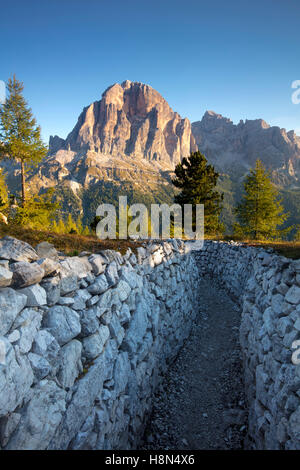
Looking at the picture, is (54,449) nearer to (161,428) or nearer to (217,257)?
(161,428)

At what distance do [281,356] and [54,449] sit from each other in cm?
474

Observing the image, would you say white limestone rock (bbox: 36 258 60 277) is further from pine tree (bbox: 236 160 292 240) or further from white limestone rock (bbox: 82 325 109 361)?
pine tree (bbox: 236 160 292 240)

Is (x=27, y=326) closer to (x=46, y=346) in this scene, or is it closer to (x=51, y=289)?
(x=46, y=346)

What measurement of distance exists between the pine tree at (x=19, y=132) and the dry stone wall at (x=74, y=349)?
509 inches

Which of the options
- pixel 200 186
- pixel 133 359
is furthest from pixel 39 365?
pixel 200 186

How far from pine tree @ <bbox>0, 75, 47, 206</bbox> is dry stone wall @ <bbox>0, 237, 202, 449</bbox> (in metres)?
12.9

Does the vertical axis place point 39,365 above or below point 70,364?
above

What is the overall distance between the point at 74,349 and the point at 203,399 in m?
5.47

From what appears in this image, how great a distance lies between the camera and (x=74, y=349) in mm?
4008

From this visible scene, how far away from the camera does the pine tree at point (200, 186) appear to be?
2545 centimetres

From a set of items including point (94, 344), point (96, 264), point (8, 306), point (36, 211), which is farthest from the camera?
point (36, 211)

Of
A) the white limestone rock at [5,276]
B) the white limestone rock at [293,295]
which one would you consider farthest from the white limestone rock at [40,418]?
the white limestone rock at [293,295]

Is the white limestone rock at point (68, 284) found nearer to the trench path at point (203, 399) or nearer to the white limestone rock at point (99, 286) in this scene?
the white limestone rock at point (99, 286)

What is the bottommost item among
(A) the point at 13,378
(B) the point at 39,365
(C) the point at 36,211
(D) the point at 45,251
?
(B) the point at 39,365
